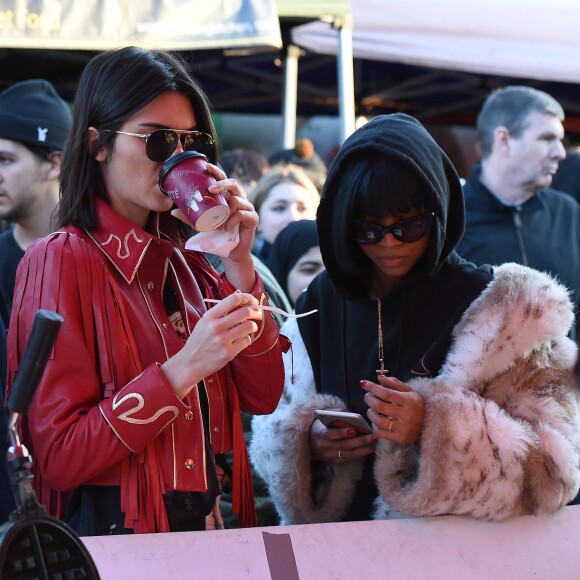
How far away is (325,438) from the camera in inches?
97.6

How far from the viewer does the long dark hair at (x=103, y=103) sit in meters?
2.10

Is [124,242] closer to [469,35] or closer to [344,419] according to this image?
[344,419]

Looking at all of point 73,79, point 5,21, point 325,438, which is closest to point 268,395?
point 325,438

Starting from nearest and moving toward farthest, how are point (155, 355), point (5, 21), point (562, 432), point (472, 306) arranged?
point (155, 355) < point (562, 432) < point (472, 306) < point (5, 21)

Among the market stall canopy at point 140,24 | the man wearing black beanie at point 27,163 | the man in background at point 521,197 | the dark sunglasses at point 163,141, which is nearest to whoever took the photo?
the dark sunglasses at point 163,141

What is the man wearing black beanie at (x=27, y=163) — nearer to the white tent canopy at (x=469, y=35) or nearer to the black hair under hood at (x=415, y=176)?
the black hair under hood at (x=415, y=176)

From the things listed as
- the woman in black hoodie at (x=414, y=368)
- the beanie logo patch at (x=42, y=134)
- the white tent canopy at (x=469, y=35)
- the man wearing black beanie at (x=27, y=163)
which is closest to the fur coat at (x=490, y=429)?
the woman in black hoodie at (x=414, y=368)

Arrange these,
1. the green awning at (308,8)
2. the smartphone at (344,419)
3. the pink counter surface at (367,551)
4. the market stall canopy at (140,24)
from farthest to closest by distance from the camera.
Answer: the green awning at (308,8) → the market stall canopy at (140,24) → the smartphone at (344,419) → the pink counter surface at (367,551)

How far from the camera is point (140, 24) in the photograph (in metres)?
4.62

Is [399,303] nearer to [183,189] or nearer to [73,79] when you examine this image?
[183,189]

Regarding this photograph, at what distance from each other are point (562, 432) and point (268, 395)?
707 millimetres

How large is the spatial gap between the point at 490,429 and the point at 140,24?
314 cm

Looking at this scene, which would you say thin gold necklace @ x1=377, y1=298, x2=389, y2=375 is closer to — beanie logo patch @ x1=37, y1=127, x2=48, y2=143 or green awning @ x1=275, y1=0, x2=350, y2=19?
beanie logo patch @ x1=37, y1=127, x2=48, y2=143

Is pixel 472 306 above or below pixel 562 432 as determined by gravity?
above
